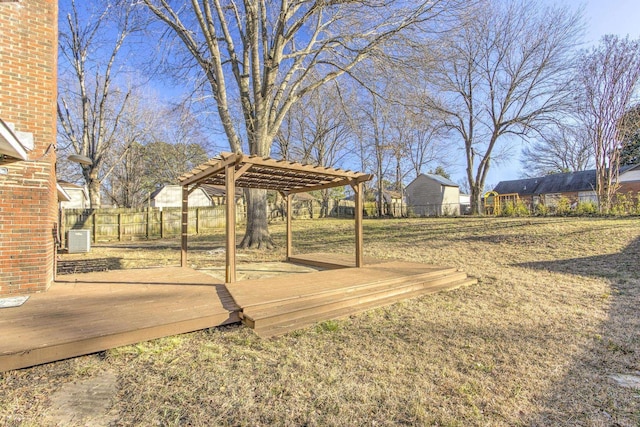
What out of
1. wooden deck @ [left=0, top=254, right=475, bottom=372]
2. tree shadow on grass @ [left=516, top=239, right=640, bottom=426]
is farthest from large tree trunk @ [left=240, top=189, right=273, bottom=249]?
tree shadow on grass @ [left=516, top=239, right=640, bottom=426]

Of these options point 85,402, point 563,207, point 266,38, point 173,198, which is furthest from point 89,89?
point 563,207

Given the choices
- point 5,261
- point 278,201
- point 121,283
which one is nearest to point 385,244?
point 121,283

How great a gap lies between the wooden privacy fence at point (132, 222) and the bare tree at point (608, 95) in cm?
1922

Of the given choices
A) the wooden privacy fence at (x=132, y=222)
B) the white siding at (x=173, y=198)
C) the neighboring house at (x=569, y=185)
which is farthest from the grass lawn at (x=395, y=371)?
the white siding at (x=173, y=198)

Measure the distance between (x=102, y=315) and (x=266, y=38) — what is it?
9.18 meters

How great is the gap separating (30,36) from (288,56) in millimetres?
6317

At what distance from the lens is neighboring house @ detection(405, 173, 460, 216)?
1059 inches

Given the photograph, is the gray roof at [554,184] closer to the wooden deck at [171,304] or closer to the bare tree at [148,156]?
the wooden deck at [171,304]

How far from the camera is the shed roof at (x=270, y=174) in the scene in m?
4.78

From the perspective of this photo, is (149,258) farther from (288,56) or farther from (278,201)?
(278,201)

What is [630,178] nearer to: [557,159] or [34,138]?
[557,159]

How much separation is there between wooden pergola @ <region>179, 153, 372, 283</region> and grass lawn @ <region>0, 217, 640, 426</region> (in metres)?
1.67

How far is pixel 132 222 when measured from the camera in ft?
49.1

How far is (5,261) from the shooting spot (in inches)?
158
